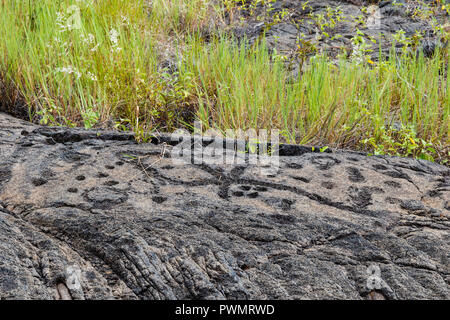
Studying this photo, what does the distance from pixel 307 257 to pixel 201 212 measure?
0.45m

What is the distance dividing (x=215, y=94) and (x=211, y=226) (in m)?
2.01

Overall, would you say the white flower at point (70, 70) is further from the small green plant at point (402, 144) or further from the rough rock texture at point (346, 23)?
the rough rock texture at point (346, 23)

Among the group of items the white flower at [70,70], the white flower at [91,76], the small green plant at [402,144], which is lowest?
the small green plant at [402,144]

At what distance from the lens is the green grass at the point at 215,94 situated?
2939mm

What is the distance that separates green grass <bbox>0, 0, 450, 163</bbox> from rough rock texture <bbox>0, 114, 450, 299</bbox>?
0.62m

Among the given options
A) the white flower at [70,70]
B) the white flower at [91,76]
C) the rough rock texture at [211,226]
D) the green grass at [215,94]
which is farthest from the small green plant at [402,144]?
the white flower at [70,70]

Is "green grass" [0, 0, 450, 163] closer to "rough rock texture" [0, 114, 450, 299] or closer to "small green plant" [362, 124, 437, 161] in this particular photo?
"small green plant" [362, 124, 437, 161]

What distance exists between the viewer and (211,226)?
1.66m

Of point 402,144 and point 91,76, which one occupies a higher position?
point 91,76

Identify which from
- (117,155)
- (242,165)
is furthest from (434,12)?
(117,155)

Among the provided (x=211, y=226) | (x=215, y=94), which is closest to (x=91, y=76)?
(x=215, y=94)

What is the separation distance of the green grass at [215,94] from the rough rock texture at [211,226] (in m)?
0.62

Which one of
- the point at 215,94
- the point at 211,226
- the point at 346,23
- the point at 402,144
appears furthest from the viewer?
the point at 346,23

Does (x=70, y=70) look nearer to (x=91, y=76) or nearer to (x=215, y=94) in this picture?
(x=91, y=76)
